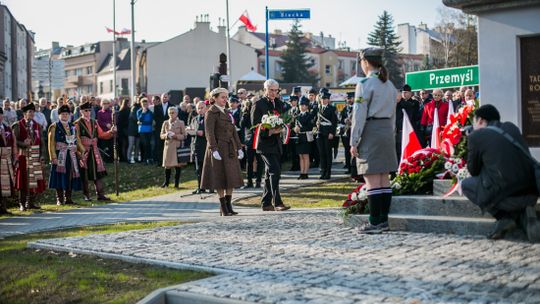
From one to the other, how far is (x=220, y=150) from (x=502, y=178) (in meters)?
5.73

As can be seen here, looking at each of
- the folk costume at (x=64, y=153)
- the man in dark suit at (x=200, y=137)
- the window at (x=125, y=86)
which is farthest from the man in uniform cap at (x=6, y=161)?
the window at (x=125, y=86)

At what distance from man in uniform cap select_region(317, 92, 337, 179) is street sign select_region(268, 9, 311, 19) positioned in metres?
7.40

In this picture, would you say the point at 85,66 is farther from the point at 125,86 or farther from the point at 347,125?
the point at 347,125

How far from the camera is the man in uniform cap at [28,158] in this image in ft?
53.1

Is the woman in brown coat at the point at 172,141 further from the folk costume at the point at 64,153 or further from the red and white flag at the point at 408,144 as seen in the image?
the red and white flag at the point at 408,144

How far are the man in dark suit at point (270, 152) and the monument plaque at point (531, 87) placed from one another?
4802 mm

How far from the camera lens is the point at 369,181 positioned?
9719mm

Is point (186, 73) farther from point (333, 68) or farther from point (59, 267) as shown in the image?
point (59, 267)

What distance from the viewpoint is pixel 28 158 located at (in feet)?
54.0

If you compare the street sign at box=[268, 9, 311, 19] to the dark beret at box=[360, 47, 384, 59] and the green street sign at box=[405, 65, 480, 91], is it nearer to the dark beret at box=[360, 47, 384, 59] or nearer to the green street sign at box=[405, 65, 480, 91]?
the green street sign at box=[405, 65, 480, 91]

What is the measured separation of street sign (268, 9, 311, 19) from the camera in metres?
26.4

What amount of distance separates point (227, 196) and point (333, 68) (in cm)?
9855

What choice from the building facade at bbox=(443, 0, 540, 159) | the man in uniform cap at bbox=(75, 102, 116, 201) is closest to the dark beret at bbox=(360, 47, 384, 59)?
the building facade at bbox=(443, 0, 540, 159)

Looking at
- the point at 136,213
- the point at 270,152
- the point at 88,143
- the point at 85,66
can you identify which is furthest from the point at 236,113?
the point at 85,66
